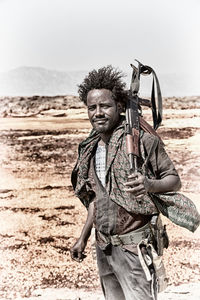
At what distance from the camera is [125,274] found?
6.85ft

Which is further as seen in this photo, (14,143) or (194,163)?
(14,143)

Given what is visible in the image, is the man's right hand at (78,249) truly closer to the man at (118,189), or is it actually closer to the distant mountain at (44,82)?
the man at (118,189)

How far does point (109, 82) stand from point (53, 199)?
480 centimetres

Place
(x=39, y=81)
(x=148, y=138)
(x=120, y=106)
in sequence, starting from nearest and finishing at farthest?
1. (x=148, y=138)
2. (x=120, y=106)
3. (x=39, y=81)

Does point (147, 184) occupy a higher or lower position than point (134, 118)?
lower

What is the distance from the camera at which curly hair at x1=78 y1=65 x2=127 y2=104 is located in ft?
6.89

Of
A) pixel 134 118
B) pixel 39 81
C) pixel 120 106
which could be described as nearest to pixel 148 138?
pixel 134 118

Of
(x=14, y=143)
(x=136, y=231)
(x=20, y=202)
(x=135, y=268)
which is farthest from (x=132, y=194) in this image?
(x=14, y=143)

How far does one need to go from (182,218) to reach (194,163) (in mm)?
5124

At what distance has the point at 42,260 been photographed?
5539 mm

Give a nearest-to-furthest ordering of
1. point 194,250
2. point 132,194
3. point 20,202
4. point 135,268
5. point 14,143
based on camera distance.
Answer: point 132,194, point 135,268, point 194,250, point 20,202, point 14,143

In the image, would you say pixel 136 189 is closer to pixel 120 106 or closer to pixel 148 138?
pixel 148 138

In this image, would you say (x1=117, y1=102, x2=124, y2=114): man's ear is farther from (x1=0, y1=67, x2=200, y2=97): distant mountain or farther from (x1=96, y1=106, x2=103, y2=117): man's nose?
(x1=0, y1=67, x2=200, y2=97): distant mountain

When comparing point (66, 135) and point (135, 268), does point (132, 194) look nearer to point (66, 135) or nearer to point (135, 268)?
point (135, 268)
